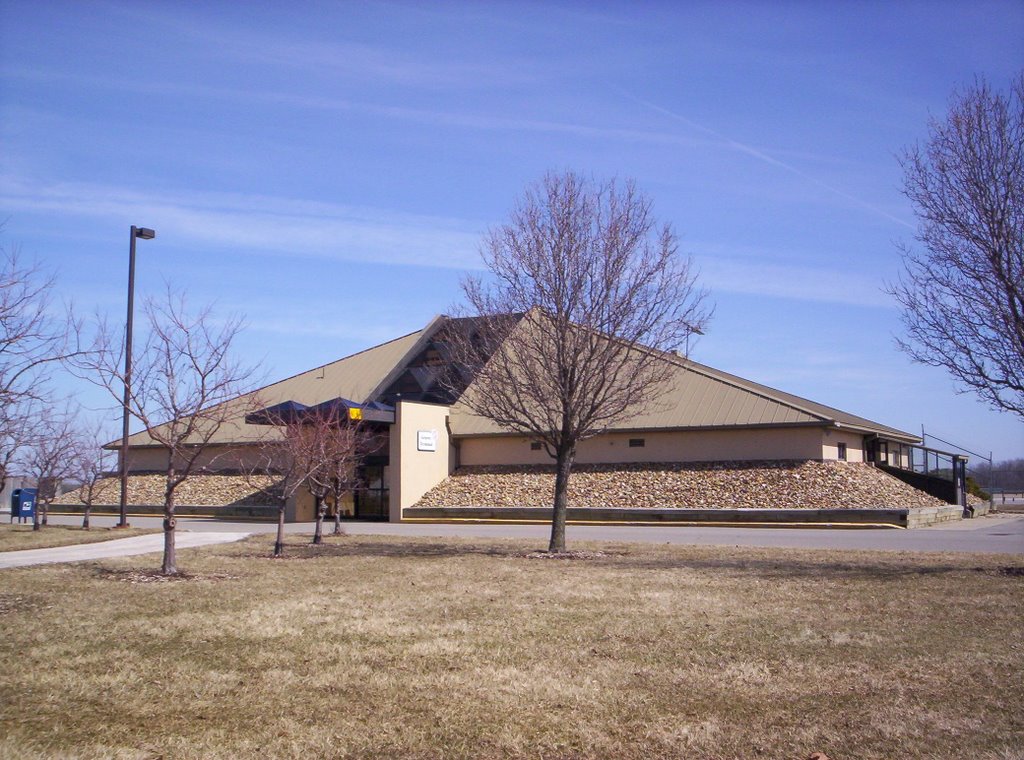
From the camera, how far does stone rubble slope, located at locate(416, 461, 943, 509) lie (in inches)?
1275

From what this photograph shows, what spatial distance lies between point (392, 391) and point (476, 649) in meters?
35.9

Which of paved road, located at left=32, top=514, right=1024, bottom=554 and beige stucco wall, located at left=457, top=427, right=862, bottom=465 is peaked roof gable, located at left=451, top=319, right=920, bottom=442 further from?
paved road, located at left=32, top=514, right=1024, bottom=554

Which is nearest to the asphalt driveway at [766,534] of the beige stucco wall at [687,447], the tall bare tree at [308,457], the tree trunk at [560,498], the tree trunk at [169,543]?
the tree trunk at [560,498]

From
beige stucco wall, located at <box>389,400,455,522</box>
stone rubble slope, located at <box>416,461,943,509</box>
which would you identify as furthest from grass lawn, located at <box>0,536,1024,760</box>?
beige stucco wall, located at <box>389,400,455,522</box>

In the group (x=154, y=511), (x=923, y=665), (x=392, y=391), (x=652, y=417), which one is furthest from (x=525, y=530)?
(x=923, y=665)

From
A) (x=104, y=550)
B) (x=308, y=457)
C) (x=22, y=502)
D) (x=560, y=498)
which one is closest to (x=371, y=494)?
(x=22, y=502)

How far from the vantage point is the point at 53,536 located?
917 inches

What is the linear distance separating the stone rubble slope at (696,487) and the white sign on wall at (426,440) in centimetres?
173

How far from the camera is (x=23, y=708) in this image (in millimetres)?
6668

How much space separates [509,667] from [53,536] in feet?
62.9

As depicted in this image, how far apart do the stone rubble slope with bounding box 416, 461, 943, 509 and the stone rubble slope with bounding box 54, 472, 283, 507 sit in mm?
8032

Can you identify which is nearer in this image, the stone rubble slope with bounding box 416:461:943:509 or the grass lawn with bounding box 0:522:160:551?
the grass lawn with bounding box 0:522:160:551

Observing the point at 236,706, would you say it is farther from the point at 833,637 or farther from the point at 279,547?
the point at 279,547

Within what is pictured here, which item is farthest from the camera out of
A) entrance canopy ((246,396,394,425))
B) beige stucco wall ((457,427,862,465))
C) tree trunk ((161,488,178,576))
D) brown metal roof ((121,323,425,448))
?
brown metal roof ((121,323,425,448))
